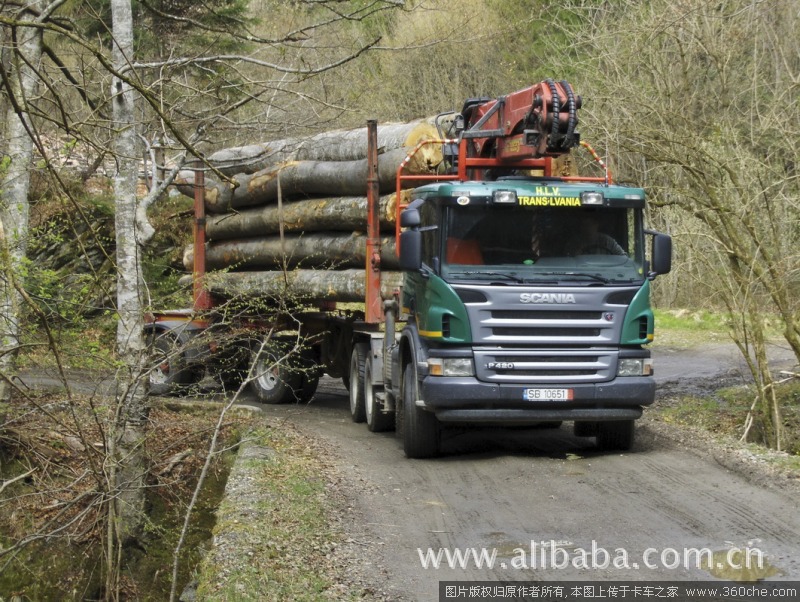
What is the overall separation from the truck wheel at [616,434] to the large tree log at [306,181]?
127 inches

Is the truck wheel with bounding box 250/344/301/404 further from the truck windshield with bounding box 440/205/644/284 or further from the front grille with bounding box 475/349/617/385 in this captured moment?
the front grille with bounding box 475/349/617/385

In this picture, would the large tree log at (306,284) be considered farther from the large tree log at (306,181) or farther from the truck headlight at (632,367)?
the truck headlight at (632,367)

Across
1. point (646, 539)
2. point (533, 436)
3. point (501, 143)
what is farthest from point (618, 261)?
point (646, 539)

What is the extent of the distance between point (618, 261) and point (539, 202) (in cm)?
92

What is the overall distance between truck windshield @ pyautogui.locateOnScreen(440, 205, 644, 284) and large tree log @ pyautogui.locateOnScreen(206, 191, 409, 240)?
1.62 metres

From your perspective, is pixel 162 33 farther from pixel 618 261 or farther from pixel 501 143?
pixel 618 261

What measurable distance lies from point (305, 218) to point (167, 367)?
3060 mm

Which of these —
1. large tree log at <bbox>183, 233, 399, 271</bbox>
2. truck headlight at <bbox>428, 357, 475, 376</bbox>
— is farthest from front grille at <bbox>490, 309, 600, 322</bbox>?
large tree log at <bbox>183, 233, 399, 271</bbox>

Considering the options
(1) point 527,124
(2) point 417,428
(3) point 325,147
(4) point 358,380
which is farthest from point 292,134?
(2) point 417,428

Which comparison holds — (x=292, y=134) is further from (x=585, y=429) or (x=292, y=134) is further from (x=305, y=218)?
(x=585, y=429)

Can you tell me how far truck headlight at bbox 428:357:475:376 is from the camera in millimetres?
9133

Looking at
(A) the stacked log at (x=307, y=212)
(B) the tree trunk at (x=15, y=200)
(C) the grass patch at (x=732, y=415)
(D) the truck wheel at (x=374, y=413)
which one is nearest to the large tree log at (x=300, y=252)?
(A) the stacked log at (x=307, y=212)

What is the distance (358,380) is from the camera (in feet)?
40.8

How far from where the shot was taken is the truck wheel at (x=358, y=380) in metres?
12.3
